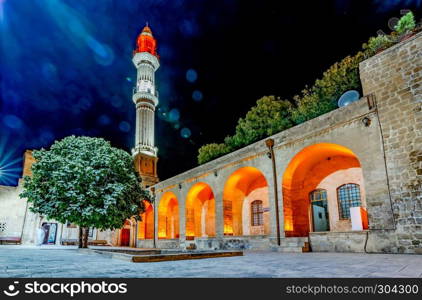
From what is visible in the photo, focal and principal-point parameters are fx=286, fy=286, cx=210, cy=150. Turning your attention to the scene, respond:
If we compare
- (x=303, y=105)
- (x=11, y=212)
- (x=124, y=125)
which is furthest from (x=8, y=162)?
(x=303, y=105)

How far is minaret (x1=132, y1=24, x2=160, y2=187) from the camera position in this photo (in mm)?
32938

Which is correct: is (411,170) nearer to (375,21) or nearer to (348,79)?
(348,79)

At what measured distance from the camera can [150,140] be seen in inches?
1331

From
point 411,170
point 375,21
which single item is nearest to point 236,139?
point 375,21

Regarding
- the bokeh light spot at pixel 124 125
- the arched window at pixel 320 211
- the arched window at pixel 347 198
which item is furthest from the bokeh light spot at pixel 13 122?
the arched window at pixel 347 198

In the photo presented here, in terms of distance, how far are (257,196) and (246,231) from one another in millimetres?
2593

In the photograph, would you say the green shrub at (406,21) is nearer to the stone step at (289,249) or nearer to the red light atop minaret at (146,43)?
the stone step at (289,249)

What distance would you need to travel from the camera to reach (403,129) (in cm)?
977

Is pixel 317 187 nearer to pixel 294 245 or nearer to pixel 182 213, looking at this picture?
pixel 294 245

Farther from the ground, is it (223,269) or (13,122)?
(13,122)

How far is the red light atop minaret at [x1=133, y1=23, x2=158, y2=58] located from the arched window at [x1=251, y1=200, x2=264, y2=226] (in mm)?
27772

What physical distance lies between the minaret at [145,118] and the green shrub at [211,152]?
720cm

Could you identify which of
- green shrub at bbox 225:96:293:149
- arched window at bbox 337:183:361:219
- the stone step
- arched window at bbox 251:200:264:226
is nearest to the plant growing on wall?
arched window at bbox 251:200:264:226

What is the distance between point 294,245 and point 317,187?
15.2 feet
